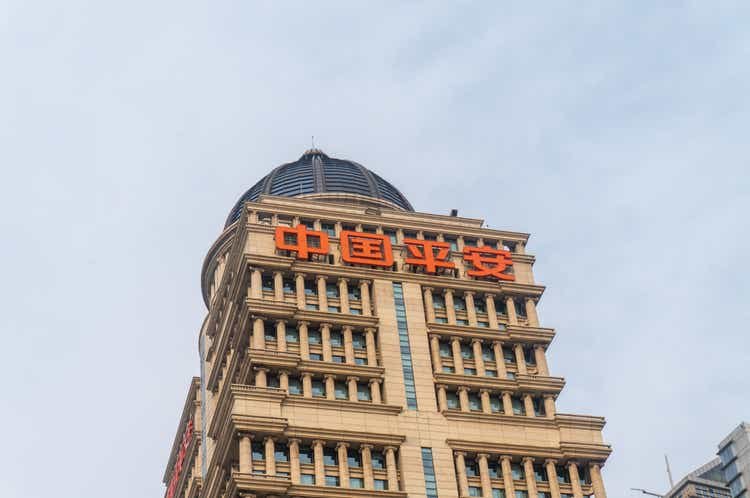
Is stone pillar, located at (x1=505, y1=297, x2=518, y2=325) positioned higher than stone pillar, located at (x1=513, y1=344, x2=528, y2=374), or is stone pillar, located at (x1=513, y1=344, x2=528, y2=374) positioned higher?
stone pillar, located at (x1=505, y1=297, x2=518, y2=325)

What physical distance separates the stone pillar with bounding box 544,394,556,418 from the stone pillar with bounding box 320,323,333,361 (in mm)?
14608

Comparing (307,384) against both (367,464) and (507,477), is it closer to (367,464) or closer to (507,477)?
(367,464)

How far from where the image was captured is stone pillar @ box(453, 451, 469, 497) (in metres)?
79.6

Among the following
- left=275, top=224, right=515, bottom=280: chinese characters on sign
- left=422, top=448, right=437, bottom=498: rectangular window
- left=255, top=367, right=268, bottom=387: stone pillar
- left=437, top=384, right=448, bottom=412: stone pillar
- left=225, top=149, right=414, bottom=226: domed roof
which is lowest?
left=422, top=448, right=437, bottom=498: rectangular window

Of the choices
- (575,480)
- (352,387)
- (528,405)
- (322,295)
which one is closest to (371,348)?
(352,387)

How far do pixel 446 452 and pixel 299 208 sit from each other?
2266 cm

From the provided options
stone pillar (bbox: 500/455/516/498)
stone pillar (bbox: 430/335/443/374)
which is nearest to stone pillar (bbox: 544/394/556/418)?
stone pillar (bbox: 500/455/516/498)

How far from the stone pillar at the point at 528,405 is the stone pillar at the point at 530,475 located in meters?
4.18

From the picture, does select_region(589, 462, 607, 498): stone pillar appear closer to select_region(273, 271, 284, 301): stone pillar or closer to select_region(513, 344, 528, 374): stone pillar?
select_region(513, 344, 528, 374): stone pillar

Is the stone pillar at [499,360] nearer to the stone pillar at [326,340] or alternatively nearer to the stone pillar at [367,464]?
the stone pillar at [326,340]

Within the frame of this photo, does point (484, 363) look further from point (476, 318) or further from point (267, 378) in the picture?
point (267, 378)

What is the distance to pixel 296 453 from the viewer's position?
78.3m

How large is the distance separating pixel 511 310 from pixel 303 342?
15.8m

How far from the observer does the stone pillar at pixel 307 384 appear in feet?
270
